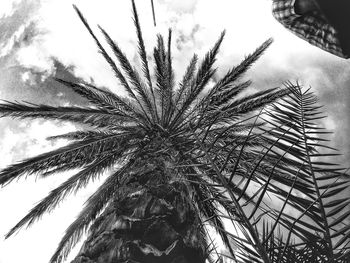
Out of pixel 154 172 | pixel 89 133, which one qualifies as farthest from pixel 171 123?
pixel 154 172

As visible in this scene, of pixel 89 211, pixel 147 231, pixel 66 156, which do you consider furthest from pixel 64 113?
pixel 147 231

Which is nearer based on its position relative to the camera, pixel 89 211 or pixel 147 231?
pixel 147 231

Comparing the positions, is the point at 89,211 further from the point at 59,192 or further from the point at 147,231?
the point at 147,231

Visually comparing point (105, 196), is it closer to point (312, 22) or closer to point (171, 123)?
point (171, 123)

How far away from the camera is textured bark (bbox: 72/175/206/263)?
13.2ft

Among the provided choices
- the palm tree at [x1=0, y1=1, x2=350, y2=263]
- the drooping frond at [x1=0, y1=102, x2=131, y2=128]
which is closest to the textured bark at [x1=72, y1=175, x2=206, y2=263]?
the palm tree at [x1=0, y1=1, x2=350, y2=263]

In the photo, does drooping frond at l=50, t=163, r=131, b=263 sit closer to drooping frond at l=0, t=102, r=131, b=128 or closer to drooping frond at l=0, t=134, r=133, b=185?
drooping frond at l=0, t=134, r=133, b=185

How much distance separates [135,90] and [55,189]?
122 inches

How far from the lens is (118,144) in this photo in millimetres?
6852

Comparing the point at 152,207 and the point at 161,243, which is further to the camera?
the point at 152,207

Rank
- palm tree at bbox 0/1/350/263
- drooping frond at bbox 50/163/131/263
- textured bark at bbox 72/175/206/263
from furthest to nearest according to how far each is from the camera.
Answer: drooping frond at bbox 50/163/131/263 → textured bark at bbox 72/175/206/263 → palm tree at bbox 0/1/350/263

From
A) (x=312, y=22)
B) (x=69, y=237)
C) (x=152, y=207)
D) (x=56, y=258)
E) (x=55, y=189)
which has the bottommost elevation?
(x=56, y=258)

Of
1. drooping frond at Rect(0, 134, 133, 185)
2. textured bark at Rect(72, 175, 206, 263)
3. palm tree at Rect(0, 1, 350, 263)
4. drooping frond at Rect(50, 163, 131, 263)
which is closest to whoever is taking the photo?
palm tree at Rect(0, 1, 350, 263)

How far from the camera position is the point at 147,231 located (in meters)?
4.21
